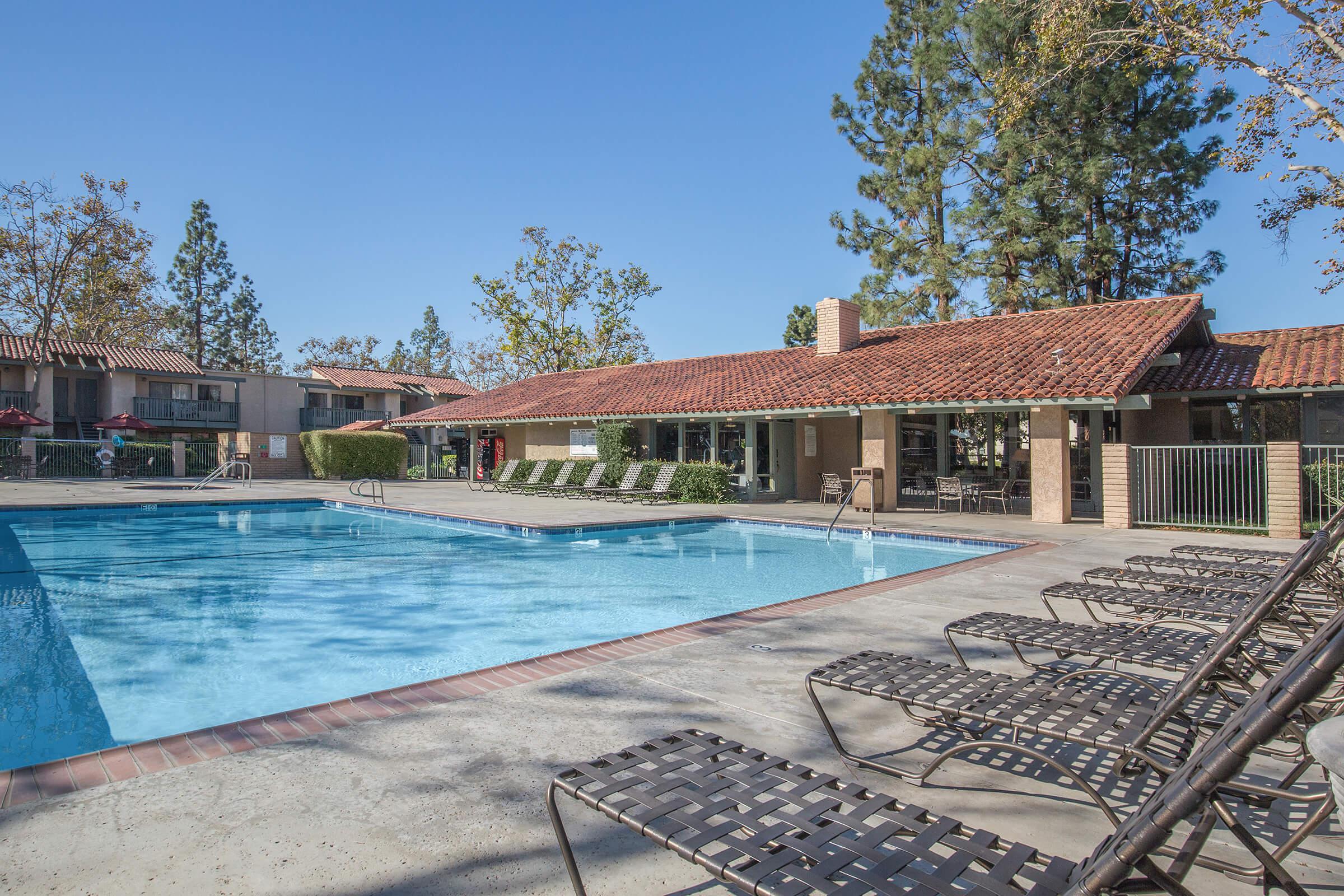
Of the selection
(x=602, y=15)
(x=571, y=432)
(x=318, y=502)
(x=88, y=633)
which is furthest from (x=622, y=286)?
(x=88, y=633)

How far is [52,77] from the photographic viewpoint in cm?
1830

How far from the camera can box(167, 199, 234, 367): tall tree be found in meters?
49.0

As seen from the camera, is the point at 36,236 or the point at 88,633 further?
the point at 36,236

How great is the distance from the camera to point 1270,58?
14758mm

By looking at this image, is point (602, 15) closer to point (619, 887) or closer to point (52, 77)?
point (52, 77)

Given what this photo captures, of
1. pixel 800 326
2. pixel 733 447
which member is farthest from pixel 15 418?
pixel 800 326

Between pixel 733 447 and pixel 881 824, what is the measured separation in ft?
60.1

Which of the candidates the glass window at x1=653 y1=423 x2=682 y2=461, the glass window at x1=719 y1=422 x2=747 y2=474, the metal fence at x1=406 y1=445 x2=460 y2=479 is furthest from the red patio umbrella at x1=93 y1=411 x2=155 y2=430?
the glass window at x1=719 y1=422 x2=747 y2=474

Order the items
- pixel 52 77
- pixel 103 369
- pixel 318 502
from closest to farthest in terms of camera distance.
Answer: pixel 52 77
pixel 318 502
pixel 103 369

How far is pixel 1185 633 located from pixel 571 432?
21028 millimetres

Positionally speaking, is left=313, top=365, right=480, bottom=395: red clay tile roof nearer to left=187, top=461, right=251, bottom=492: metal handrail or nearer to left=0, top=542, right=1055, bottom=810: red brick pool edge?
left=187, top=461, right=251, bottom=492: metal handrail

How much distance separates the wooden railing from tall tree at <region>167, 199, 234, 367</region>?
44.6ft

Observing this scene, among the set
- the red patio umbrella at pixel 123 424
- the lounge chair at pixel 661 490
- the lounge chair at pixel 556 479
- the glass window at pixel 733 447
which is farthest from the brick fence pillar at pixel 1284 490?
the red patio umbrella at pixel 123 424

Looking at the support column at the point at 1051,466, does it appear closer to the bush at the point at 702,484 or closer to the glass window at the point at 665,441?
the bush at the point at 702,484
